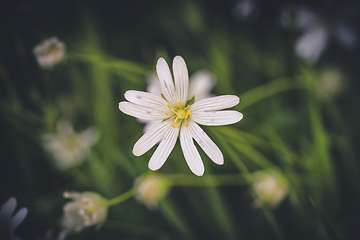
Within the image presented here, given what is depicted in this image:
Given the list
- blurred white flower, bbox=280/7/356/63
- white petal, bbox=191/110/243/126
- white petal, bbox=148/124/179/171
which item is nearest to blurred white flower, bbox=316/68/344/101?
blurred white flower, bbox=280/7/356/63

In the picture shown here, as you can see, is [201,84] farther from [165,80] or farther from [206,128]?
[165,80]

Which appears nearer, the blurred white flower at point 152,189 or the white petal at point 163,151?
the white petal at point 163,151

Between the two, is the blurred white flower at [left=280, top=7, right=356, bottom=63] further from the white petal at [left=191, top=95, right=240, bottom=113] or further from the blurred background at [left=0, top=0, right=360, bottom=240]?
the white petal at [left=191, top=95, right=240, bottom=113]

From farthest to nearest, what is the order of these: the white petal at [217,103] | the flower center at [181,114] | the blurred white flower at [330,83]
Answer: the blurred white flower at [330,83], the flower center at [181,114], the white petal at [217,103]

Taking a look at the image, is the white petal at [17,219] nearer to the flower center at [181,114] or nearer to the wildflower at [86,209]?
the wildflower at [86,209]

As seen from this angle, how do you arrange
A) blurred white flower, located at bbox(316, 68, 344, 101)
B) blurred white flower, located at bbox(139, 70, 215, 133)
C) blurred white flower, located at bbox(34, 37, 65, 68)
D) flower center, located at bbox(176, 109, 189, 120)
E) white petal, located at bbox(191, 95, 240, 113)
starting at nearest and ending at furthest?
white petal, located at bbox(191, 95, 240, 113) → flower center, located at bbox(176, 109, 189, 120) → blurred white flower, located at bbox(34, 37, 65, 68) → blurred white flower, located at bbox(139, 70, 215, 133) → blurred white flower, located at bbox(316, 68, 344, 101)

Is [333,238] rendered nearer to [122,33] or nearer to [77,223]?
[77,223]

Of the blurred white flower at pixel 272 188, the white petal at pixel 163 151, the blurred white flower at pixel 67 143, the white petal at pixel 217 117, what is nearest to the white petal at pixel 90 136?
the blurred white flower at pixel 67 143
